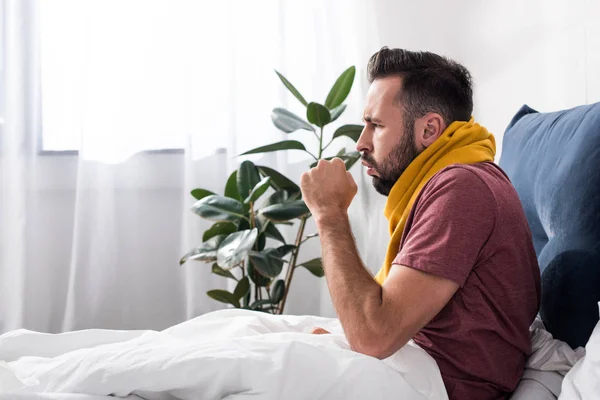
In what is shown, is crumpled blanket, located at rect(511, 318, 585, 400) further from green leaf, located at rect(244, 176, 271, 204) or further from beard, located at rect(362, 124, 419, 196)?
green leaf, located at rect(244, 176, 271, 204)

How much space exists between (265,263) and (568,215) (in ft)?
4.30

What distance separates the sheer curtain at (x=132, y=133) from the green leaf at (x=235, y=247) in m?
0.63

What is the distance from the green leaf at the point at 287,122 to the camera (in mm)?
2469

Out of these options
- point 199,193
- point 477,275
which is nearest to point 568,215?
point 477,275

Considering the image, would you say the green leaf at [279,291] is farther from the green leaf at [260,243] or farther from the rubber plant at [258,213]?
the green leaf at [260,243]

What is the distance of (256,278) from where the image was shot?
8.27 feet

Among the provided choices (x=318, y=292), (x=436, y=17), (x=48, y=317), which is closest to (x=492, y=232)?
(x=436, y=17)

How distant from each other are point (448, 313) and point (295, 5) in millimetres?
2047

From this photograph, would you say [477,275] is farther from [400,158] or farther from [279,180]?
[279,180]

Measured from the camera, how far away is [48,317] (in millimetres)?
2965

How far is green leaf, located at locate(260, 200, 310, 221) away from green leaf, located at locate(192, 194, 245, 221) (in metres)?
0.09

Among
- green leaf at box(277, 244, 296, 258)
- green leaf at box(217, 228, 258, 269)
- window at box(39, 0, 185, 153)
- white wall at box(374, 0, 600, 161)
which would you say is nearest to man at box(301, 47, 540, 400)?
white wall at box(374, 0, 600, 161)

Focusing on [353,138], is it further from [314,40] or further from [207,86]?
[207,86]

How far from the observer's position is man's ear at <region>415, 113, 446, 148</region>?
134 cm
